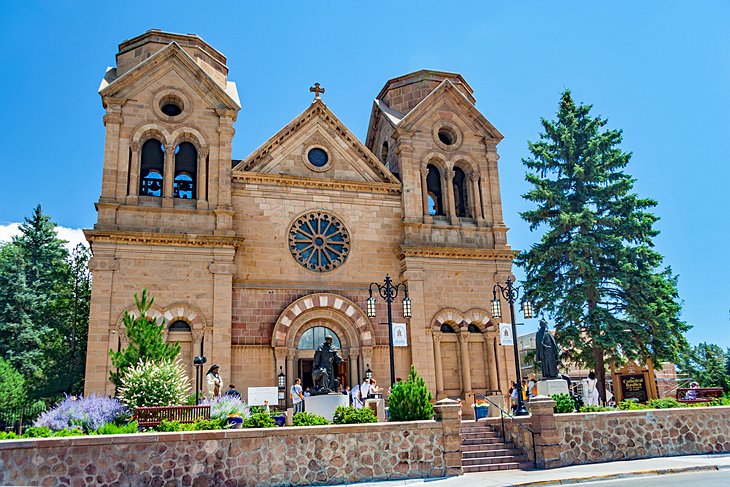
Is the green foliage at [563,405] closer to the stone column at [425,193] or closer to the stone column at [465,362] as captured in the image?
the stone column at [465,362]

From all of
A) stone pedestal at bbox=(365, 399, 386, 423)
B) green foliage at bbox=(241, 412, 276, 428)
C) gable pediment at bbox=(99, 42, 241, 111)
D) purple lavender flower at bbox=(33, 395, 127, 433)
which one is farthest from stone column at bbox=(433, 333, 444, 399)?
purple lavender flower at bbox=(33, 395, 127, 433)

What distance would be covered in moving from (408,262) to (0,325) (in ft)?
105

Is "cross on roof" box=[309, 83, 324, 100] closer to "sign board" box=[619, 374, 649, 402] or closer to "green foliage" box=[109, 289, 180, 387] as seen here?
"green foliage" box=[109, 289, 180, 387]

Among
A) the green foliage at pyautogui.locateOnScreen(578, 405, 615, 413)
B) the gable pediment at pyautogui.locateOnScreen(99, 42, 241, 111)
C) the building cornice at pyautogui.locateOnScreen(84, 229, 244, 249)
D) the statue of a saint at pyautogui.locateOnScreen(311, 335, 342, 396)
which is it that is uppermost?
the gable pediment at pyautogui.locateOnScreen(99, 42, 241, 111)

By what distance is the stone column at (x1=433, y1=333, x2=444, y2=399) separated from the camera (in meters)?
27.7

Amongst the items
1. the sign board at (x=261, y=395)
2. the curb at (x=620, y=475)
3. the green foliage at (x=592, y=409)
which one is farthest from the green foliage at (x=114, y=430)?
the green foliage at (x=592, y=409)

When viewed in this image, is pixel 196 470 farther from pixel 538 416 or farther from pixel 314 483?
pixel 538 416

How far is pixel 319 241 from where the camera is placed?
2852 centimetres

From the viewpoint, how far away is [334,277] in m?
28.0

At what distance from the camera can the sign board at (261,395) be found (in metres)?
23.9

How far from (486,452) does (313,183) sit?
1488 centimetres

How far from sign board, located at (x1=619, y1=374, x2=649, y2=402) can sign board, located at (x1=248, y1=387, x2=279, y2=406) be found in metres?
18.3

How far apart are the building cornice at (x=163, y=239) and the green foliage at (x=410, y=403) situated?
11.4 metres

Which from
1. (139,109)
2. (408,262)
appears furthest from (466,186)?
(139,109)
